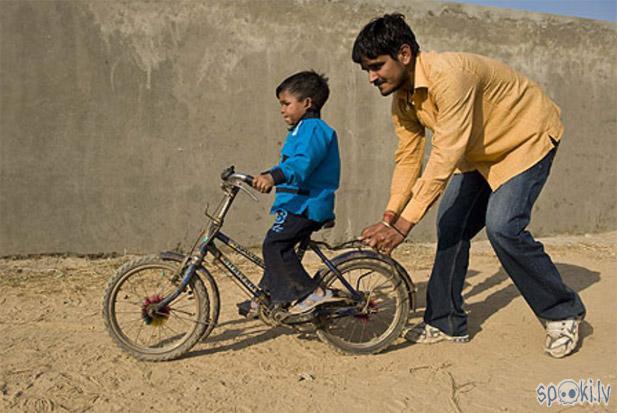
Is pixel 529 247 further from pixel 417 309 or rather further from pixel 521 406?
pixel 417 309

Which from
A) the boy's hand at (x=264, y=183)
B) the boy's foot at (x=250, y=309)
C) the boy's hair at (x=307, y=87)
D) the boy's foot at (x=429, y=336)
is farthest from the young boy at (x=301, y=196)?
→ the boy's foot at (x=429, y=336)

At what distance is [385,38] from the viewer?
2.98m

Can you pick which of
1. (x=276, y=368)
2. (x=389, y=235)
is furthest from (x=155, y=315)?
(x=389, y=235)

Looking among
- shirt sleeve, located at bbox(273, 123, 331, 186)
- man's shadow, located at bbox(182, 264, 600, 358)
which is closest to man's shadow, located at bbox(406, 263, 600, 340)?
man's shadow, located at bbox(182, 264, 600, 358)

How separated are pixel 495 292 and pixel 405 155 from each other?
1915 mm

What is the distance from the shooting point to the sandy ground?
290 cm

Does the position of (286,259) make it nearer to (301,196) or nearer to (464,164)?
(301,196)

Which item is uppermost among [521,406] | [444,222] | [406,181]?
[406,181]

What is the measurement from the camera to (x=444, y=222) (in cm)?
374

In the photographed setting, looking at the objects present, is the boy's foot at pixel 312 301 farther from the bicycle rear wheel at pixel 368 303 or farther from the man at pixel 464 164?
the man at pixel 464 164

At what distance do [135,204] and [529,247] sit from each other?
3.75m

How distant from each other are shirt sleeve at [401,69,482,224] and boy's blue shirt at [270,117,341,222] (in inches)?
24.7

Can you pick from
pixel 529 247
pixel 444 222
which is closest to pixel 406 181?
pixel 444 222

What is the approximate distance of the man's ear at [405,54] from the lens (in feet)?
9.91
